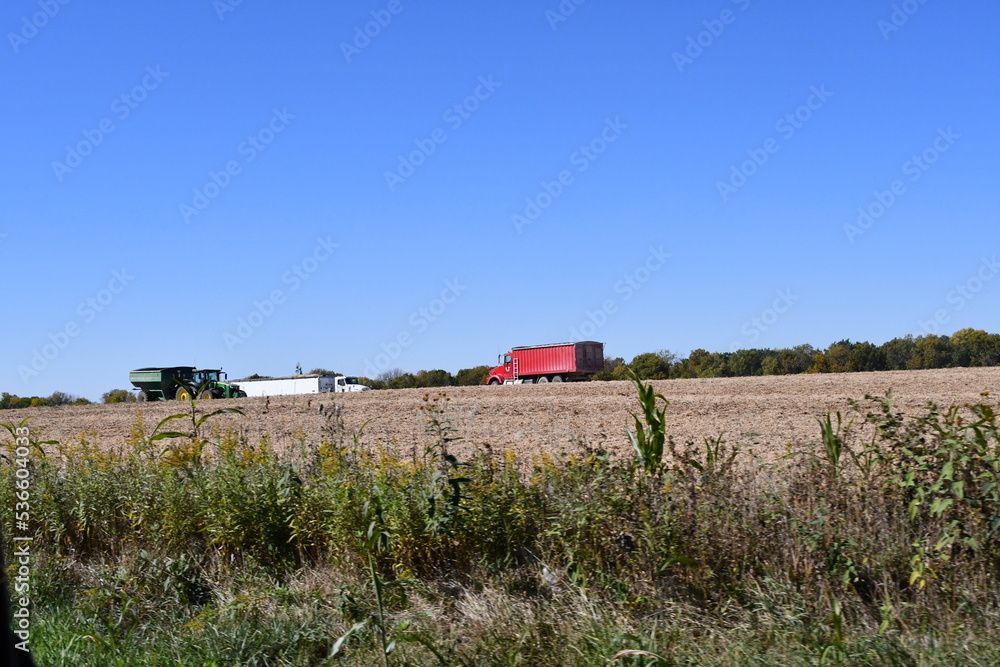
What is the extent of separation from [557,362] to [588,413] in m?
26.5

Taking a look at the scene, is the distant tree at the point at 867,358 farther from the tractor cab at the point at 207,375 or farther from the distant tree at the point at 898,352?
the tractor cab at the point at 207,375

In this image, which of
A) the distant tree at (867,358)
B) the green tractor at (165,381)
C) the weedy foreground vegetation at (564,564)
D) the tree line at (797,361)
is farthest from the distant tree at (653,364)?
the weedy foreground vegetation at (564,564)

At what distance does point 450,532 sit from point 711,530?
6.01 ft

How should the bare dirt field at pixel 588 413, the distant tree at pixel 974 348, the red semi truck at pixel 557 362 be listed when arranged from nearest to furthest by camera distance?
the bare dirt field at pixel 588 413 → the distant tree at pixel 974 348 → the red semi truck at pixel 557 362

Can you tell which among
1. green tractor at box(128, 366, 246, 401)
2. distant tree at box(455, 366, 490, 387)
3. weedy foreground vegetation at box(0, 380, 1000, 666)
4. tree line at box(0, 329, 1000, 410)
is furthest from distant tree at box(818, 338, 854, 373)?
weedy foreground vegetation at box(0, 380, 1000, 666)

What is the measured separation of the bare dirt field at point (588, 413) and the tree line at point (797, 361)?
1242 cm

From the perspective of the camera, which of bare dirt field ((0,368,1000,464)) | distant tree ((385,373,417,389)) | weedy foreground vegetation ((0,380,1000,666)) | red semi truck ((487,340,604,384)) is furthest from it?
distant tree ((385,373,417,389))

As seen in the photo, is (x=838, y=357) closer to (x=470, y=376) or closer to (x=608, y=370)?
(x=608, y=370)

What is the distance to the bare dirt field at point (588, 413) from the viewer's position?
1352cm

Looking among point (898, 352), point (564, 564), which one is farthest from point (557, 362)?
point (564, 564)

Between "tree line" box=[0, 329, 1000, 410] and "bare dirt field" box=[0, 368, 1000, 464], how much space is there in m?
12.4

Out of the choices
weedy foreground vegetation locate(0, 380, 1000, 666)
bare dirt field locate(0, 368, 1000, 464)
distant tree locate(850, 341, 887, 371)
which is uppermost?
distant tree locate(850, 341, 887, 371)

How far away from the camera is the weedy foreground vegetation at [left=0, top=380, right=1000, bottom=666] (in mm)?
4504

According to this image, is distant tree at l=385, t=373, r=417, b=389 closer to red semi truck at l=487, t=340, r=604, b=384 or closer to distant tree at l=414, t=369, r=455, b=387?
distant tree at l=414, t=369, r=455, b=387
